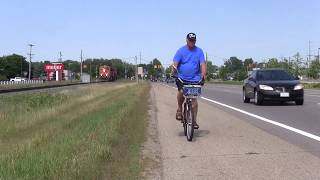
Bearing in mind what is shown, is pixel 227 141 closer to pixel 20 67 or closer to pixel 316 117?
pixel 316 117

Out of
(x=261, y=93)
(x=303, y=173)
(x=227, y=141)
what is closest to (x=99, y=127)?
(x=227, y=141)

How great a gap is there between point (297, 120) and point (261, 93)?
23.2 feet

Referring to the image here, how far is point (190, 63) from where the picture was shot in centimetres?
1189

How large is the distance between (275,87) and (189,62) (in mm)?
11438

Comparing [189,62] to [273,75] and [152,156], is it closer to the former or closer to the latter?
[152,156]

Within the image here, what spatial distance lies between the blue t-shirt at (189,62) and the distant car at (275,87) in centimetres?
1116

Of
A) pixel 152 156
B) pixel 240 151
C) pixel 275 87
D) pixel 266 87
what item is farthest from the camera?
pixel 266 87

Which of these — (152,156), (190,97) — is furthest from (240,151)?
(190,97)

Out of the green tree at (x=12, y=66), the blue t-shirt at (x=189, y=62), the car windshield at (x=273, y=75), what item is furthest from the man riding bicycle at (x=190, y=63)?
the green tree at (x=12, y=66)

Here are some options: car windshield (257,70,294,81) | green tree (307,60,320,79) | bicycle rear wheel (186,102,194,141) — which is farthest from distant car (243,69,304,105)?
green tree (307,60,320,79)

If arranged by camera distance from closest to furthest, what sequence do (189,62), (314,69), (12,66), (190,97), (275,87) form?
(190,97) → (189,62) → (275,87) → (314,69) → (12,66)

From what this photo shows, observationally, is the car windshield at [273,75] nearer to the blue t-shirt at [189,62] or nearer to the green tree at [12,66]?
the blue t-shirt at [189,62]

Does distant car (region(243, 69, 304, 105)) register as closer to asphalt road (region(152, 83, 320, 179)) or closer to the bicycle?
asphalt road (region(152, 83, 320, 179))

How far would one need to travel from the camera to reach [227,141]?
11461 mm
